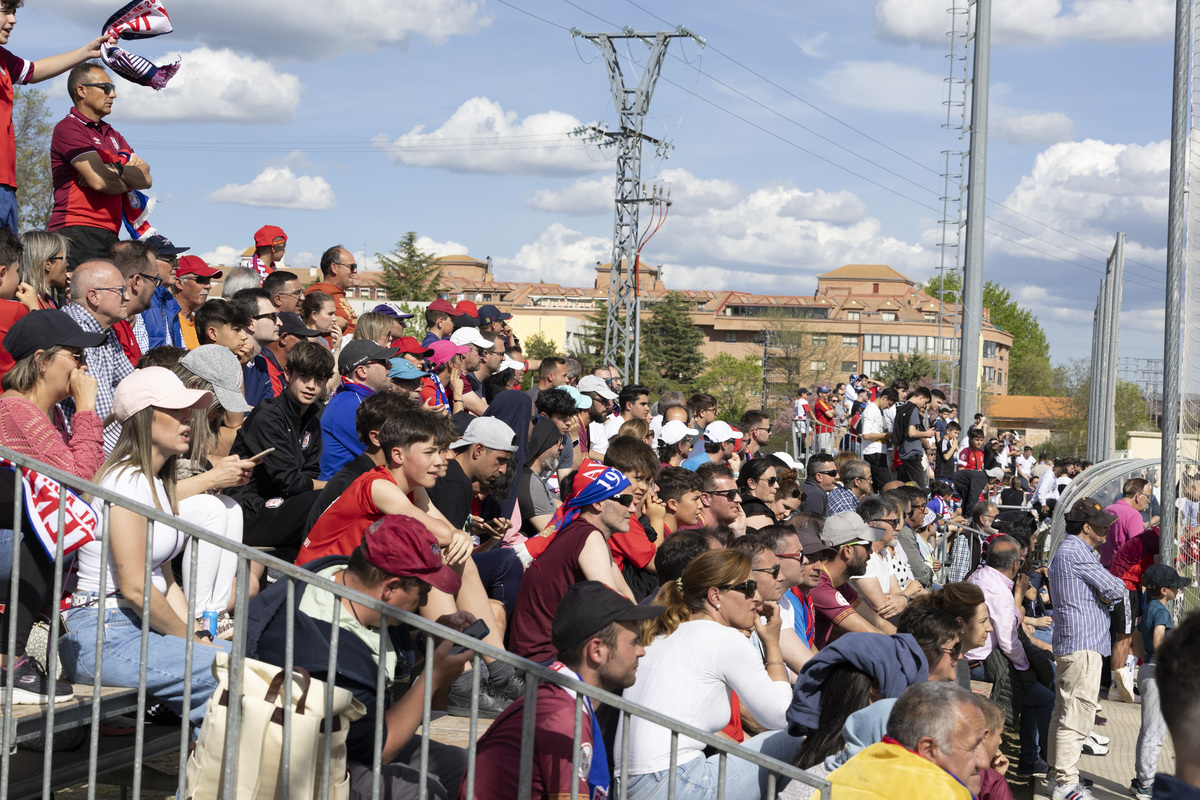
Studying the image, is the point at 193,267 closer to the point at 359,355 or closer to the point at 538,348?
the point at 359,355

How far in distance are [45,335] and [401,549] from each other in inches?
70.5

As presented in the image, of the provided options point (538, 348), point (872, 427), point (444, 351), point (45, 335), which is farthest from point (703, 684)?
point (538, 348)

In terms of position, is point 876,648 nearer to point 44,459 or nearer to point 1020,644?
point 44,459

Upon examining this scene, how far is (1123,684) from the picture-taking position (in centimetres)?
1120

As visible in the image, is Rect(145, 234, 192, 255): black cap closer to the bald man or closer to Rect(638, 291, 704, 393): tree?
the bald man

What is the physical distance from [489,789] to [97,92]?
5.99 metres

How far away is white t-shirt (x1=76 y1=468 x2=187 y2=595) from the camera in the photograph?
3.83 meters

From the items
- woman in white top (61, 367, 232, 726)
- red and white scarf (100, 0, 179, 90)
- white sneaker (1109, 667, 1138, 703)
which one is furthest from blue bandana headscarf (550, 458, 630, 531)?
white sneaker (1109, 667, 1138, 703)

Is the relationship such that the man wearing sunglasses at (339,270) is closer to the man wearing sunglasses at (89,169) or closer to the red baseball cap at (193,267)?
the red baseball cap at (193,267)

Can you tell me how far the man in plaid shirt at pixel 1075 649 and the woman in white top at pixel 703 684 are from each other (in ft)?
15.2

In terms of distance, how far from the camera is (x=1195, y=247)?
8625mm

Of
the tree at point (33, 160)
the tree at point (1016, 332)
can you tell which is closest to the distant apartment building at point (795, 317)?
the tree at point (1016, 332)

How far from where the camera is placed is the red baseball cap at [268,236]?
10.1 m

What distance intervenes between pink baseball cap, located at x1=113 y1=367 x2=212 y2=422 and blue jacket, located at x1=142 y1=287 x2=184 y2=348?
342cm
